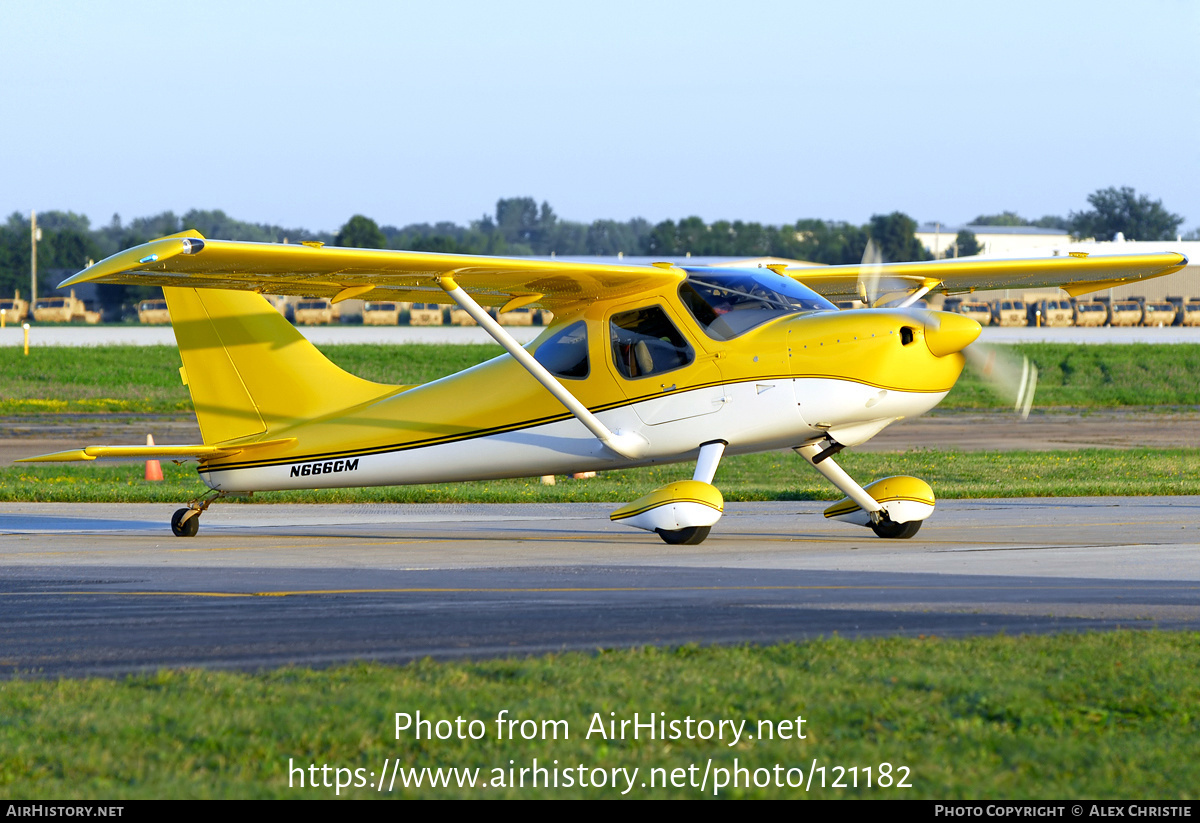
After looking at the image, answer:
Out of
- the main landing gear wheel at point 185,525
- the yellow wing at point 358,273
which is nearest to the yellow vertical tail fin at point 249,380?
the yellow wing at point 358,273

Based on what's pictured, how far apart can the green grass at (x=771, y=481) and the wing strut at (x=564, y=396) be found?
4.98 meters

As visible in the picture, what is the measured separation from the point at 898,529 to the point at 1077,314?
69.6m

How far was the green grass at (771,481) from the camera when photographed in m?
17.9

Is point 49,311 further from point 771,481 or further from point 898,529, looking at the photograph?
point 898,529

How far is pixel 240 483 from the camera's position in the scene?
1425cm

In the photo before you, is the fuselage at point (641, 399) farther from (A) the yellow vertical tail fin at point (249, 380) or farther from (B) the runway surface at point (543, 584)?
(B) the runway surface at point (543, 584)

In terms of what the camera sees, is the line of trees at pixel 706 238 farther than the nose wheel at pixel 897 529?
Yes

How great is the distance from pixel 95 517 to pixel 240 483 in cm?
326

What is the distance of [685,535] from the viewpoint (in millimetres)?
12164

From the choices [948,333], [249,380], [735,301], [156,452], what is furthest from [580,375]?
[156,452]

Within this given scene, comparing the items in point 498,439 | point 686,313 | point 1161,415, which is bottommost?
point 1161,415

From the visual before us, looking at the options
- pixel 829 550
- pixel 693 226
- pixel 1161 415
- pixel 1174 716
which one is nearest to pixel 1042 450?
pixel 1161 415

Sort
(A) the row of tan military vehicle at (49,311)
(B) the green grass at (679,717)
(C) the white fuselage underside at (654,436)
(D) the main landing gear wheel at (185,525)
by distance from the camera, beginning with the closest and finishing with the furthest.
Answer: (B) the green grass at (679,717) < (C) the white fuselage underside at (654,436) < (D) the main landing gear wheel at (185,525) < (A) the row of tan military vehicle at (49,311)
